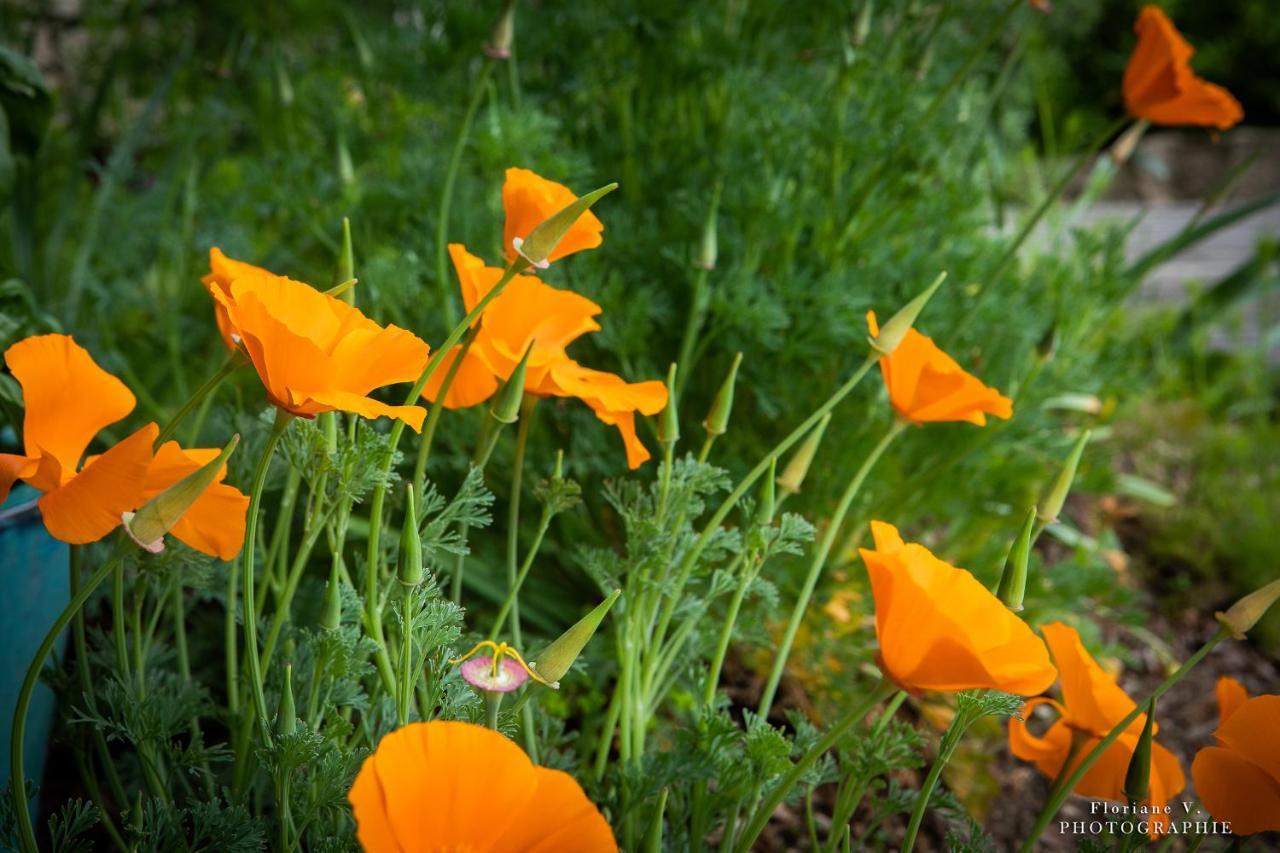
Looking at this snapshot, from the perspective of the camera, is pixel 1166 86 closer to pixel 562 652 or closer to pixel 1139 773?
pixel 1139 773

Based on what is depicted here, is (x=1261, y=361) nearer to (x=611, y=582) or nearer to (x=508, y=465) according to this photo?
(x=508, y=465)

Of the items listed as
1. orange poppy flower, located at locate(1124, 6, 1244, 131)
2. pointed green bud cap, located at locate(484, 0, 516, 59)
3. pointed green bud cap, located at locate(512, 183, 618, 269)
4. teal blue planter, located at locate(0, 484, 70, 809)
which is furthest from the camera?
orange poppy flower, located at locate(1124, 6, 1244, 131)

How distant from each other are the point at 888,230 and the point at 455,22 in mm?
522

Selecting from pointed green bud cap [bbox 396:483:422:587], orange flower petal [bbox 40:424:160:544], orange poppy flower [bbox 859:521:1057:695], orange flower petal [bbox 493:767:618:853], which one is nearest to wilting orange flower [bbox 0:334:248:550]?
orange flower petal [bbox 40:424:160:544]

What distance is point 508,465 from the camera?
3.84ft

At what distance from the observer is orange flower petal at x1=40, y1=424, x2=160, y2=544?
1.81ft

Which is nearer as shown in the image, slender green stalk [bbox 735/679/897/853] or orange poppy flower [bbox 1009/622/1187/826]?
slender green stalk [bbox 735/679/897/853]

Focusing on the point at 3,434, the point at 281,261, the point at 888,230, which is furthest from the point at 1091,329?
the point at 3,434

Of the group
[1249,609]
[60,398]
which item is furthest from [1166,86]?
[60,398]

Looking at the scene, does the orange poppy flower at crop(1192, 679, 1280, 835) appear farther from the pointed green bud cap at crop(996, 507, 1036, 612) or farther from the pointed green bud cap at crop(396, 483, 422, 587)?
the pointed green bud cap at crop(396, 483, 422, 587)

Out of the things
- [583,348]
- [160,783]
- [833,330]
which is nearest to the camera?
[160,783]

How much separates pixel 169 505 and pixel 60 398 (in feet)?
0.41

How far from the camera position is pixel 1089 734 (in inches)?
28.6

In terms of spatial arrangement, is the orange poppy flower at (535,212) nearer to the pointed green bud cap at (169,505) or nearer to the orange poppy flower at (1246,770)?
the pointed green bud cap at (169,505)
